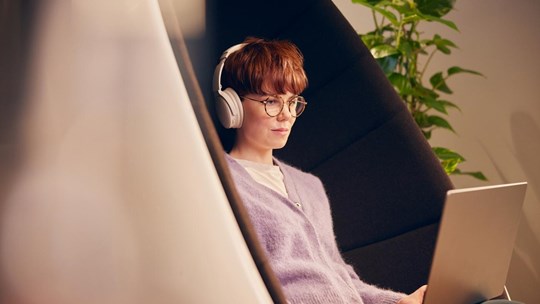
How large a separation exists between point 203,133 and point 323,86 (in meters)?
0.82

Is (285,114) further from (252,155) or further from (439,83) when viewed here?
(439,83)

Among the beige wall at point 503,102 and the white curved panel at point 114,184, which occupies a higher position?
the white curved panel at point 114,184

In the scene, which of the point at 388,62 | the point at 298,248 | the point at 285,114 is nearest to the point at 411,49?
the point at 388,62

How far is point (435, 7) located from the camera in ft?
5.81

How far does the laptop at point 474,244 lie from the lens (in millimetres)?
838

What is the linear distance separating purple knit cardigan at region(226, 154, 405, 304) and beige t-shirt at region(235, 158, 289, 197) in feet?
0.05

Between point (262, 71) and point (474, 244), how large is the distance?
1.41 ft

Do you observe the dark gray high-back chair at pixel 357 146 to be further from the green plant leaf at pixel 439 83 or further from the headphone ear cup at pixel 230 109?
the green plant leaf at pixel 439 83

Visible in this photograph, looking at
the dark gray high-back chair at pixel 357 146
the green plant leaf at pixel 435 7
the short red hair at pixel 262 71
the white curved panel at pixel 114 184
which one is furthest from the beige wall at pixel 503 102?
the white curved panel at pixel 114 184

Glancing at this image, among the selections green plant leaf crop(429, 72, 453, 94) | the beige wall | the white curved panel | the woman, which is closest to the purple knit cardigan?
the woman

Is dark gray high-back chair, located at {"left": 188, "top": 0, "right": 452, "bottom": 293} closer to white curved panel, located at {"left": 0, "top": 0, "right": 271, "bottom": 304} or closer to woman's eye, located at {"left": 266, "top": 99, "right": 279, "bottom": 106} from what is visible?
woman's eye, located at {"left": 266, "top": 99, "right": 279, "bottom": 106}

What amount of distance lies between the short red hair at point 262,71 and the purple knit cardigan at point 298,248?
0.13 metres

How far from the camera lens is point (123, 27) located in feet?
1.87

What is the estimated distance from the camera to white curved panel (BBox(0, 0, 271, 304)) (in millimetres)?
550
